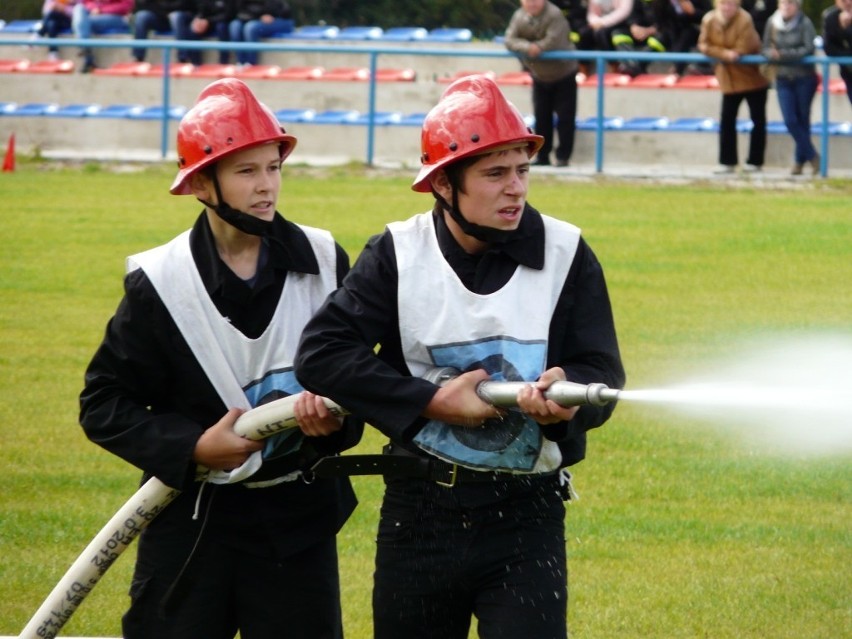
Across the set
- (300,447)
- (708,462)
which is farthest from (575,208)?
(300,447)

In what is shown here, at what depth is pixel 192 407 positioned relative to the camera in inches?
178

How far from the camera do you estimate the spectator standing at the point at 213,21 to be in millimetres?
25875

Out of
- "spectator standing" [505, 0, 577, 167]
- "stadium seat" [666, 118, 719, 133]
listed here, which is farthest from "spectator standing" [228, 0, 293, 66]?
"stadium seat" [666, 118, 719, 133]

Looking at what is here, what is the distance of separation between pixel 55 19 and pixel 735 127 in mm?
13386

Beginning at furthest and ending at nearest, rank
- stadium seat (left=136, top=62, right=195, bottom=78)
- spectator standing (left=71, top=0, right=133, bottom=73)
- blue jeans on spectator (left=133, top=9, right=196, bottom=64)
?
spectator standing (left=71, top=0, right=133, bottom=73), blue jeans on spectator (left=133, top=9, right=196, bottom=64), stadium seat (left=136, top=62, right=195, bottom=78)

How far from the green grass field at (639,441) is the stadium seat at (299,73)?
631cm

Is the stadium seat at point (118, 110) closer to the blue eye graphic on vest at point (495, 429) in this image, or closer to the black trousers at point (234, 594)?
the black trousers at point (234, 594)

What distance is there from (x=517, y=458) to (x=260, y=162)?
112cm

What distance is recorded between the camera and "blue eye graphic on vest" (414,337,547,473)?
417 centimetres

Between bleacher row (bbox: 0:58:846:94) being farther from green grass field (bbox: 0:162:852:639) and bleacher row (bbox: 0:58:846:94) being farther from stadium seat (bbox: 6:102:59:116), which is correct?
green grass field (bbox: 0:162:852:639)

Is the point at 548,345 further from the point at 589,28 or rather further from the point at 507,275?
the point at 589,28

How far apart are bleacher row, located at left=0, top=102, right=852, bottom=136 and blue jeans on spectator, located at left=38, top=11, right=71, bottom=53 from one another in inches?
76.5

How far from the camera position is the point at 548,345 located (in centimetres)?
427

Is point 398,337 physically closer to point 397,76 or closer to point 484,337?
point 484,337
